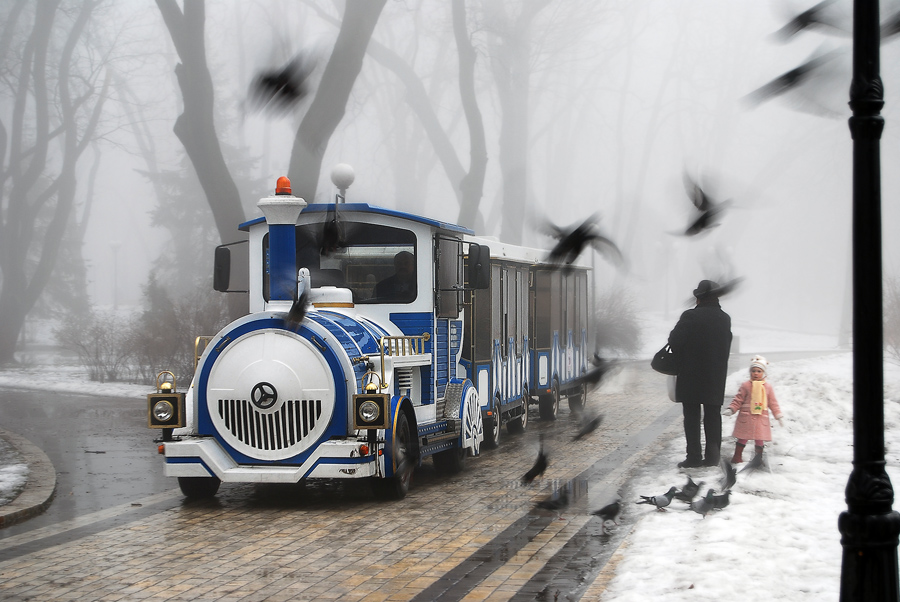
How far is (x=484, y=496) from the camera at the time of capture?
10.2 meters

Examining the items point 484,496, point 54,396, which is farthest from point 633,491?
point 54,396

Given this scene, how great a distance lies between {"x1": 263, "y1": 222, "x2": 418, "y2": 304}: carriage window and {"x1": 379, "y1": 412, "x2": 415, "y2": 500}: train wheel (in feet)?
5.04

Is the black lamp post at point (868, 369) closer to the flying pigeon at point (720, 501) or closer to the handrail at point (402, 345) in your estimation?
the flying pigeon at point (720, 501)

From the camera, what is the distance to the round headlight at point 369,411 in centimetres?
928

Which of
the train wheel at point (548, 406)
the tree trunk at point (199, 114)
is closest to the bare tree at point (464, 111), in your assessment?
the tree trunk at point (199, 114)

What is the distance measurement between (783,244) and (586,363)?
69434 millimetres

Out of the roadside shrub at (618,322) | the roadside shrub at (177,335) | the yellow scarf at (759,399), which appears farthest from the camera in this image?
the roadside shrub at (618,322)

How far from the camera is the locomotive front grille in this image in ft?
31.0

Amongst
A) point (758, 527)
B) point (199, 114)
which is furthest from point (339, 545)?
point (199, 114)

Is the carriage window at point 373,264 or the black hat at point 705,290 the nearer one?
the carriage window at point 373,264

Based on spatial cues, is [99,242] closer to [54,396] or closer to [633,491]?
[54,396]

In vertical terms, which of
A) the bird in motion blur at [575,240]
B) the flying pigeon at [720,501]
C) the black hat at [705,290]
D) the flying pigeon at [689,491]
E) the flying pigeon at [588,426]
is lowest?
the flying pigeon at [588,426]

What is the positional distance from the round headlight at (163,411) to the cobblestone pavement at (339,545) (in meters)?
0.84

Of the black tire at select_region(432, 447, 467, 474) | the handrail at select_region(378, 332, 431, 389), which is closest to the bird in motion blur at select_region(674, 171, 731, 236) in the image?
the handrail at select_region(378, 332, 431, 389)
